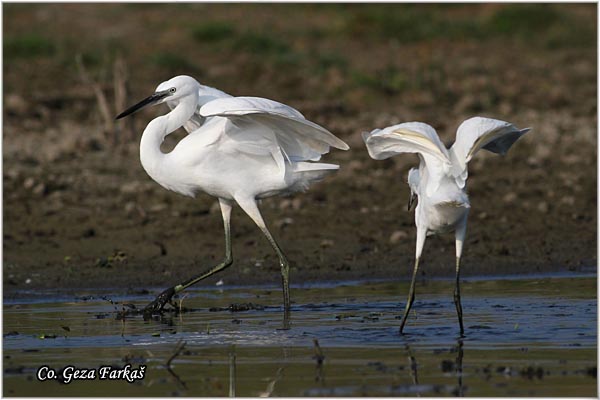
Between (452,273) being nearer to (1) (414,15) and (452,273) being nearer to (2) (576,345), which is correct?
(2) (576,345)

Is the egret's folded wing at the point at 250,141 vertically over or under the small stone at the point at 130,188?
over

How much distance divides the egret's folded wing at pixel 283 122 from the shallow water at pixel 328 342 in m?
1.20

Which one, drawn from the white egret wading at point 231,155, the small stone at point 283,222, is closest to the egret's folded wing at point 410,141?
the white egret wading at point 231,155

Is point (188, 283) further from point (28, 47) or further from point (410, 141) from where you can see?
point (28, 47)

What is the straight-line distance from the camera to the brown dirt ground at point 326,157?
35.9 ft

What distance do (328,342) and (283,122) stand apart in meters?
1.84

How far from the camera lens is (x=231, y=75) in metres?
18.4

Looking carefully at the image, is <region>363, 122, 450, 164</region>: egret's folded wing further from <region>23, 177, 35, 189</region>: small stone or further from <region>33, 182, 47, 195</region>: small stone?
<region>23, 177, 35, 189</region>: small stone

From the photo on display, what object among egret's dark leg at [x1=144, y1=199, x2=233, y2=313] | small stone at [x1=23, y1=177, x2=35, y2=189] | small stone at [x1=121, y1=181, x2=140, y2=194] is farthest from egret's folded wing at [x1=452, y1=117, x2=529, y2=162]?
small stone at [x1=23, y1=177, x2=35, y2=189]

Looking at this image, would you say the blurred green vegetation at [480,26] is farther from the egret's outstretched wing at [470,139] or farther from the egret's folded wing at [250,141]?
the egret's outstretched wing at [470,139]

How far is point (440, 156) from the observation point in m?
7.41

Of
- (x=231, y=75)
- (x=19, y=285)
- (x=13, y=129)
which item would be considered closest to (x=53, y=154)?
(x=13, y=129)

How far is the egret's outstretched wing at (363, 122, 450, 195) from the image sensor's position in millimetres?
7367

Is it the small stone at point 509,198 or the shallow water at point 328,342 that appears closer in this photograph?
the shallow water at point 328,342
